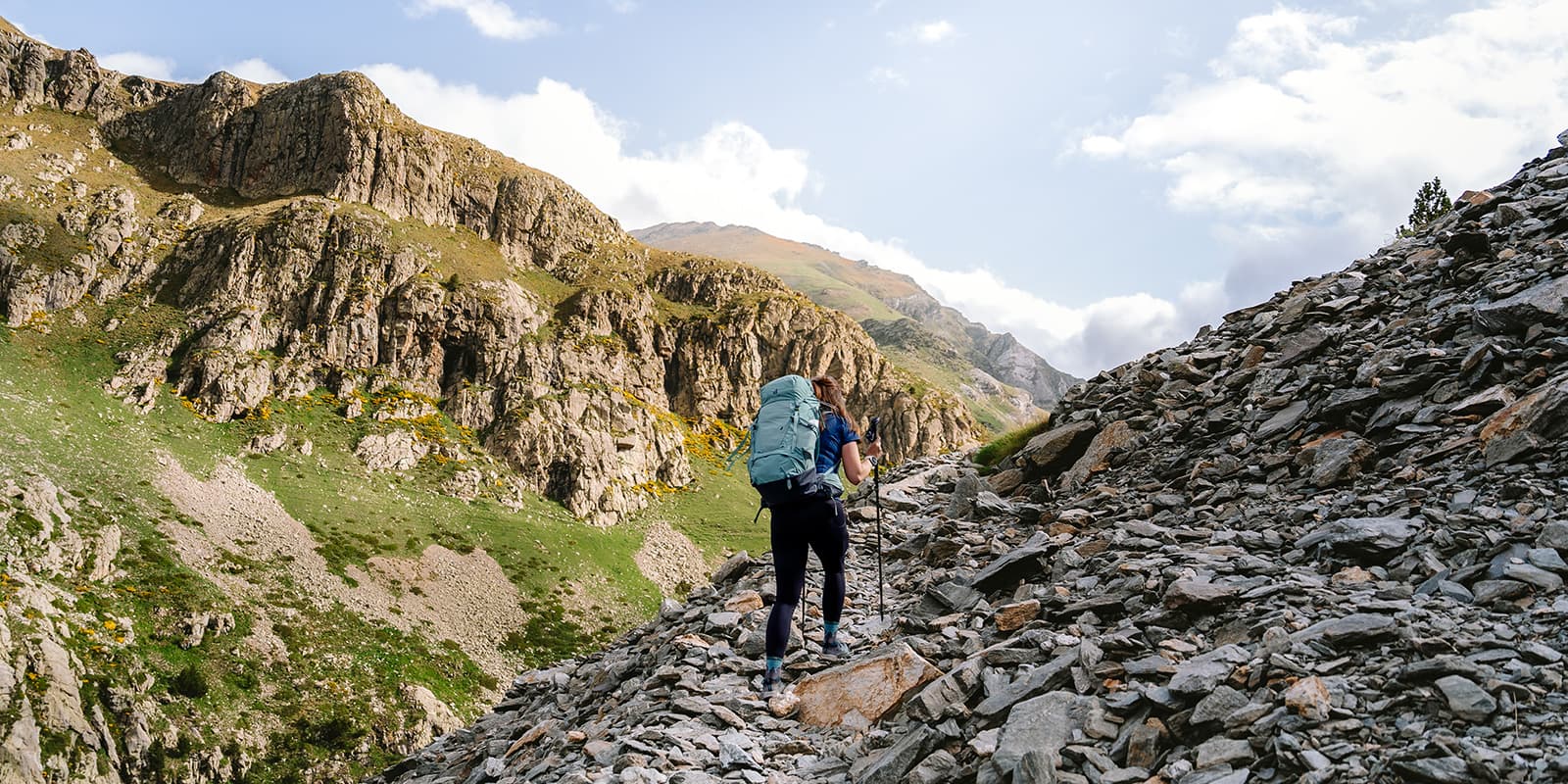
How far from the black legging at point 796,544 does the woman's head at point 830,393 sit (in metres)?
1.43

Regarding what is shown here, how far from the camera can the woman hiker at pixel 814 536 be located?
10.4 meters

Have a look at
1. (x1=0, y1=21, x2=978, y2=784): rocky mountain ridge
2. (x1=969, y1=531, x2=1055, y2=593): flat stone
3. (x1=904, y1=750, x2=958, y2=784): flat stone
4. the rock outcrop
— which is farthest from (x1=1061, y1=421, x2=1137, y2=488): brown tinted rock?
the rock outcrop

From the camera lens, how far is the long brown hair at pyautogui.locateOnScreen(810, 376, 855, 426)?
11.2 metres

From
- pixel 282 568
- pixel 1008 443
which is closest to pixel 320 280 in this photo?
pixel 282 568

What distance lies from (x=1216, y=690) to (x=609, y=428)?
169798 mm

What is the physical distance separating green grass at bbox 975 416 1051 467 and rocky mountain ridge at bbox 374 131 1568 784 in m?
3.14

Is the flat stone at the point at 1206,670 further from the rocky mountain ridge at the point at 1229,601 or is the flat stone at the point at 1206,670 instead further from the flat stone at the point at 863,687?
the flat stone at the point at 863,687

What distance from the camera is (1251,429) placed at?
579 inches

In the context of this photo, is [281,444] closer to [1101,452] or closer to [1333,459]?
[1101,452]

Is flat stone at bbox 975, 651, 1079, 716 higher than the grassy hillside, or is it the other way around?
flat stone at bbox 975, 651, 1079, 716

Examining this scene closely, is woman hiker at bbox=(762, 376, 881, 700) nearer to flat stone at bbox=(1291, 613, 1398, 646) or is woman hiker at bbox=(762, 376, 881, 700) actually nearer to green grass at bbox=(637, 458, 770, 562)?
flat stone at bbox=(1291, 613, 1398, 646)

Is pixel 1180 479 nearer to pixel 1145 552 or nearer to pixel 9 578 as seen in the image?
pixel 1145 552

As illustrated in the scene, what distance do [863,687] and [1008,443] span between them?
1436 centimetres

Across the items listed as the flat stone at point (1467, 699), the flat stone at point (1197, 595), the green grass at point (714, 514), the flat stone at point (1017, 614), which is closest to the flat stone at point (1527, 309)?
the flat stone at point (1197, 595)
